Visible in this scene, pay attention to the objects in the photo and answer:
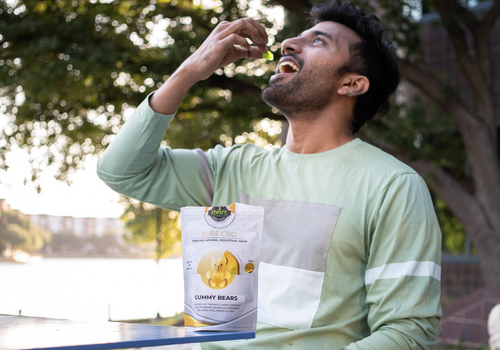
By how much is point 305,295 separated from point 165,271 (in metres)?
14.9

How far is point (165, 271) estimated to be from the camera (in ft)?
52.7

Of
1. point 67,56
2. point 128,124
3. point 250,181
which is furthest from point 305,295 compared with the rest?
point 67,56

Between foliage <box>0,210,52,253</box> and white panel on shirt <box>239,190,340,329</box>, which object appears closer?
white panel on shirt <box>239,190,340,329</box>

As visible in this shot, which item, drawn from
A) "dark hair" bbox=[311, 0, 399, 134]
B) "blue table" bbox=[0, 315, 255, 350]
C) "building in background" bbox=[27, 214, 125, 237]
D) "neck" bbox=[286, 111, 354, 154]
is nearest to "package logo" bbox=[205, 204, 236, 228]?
"blue table" bbox=[0, 315, 255, 350]

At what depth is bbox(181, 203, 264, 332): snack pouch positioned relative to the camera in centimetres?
126

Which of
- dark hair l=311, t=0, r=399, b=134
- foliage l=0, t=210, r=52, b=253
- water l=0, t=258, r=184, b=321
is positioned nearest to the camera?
dark hair l=311, t=0, r=399, b=134

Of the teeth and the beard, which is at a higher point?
the teeth

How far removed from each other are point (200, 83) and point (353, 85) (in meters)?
5.15

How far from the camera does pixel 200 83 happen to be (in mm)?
7066

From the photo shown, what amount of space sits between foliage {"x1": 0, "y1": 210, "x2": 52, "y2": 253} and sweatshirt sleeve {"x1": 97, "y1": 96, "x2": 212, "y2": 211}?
1297 cm

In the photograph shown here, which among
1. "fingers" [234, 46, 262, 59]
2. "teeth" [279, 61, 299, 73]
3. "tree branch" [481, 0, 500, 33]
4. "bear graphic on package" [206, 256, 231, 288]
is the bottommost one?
"bear graphic on package" [206, 256, 231, 288]

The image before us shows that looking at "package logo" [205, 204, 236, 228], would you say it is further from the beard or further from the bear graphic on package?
the beard

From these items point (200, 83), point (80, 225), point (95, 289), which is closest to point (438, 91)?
point (200, 83)

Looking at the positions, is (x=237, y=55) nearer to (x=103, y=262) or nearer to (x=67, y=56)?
(x=67, y=56)
